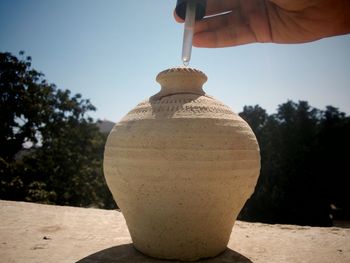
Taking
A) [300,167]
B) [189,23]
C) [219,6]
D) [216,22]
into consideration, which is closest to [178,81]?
[189,23]

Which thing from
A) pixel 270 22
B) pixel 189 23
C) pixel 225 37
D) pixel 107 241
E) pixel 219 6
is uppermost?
pixel 219 6

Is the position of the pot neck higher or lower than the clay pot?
higher

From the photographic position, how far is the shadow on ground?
10.5ft

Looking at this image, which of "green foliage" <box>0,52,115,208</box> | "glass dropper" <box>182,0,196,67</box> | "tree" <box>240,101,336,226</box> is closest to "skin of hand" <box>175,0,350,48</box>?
"glass dropper" <box>182,0,196,67</box>

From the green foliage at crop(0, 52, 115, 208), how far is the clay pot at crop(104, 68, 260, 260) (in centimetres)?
1350

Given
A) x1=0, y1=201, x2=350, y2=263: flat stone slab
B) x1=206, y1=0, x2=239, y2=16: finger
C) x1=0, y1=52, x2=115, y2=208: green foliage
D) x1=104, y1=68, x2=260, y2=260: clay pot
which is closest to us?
x1=104, y1=68, x2=260, y2=260: clay pot

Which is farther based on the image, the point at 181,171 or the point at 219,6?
the point at 219,6

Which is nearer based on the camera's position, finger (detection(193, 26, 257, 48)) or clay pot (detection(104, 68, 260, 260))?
clay pot (detection(104, 68, 260, 260))

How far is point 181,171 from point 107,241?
1.97m

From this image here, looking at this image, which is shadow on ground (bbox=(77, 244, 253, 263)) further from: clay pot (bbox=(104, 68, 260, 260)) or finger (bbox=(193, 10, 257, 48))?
finger (bbox=(193, 10, 257, 48))

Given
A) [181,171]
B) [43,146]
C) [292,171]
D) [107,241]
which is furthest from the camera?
[292,171]

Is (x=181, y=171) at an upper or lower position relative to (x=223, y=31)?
lower

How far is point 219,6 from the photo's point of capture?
13.3ft

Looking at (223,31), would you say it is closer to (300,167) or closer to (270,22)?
(270,22)
